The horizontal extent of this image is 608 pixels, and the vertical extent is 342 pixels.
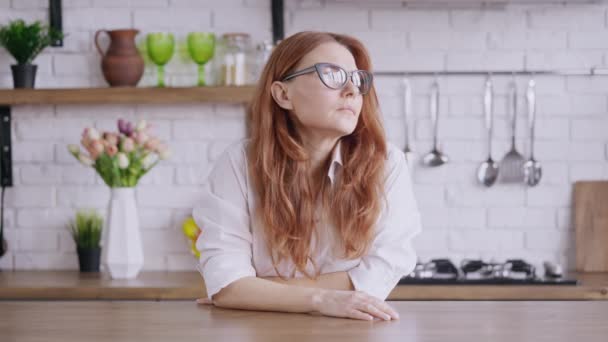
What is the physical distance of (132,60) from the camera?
3.30 metres

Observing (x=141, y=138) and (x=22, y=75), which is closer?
(x=141, y=138)

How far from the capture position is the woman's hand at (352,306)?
62.4 inches

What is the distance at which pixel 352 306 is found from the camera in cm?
161

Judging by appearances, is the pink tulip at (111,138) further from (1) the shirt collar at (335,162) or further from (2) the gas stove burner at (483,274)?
(1) the shirt collar at (335,162)

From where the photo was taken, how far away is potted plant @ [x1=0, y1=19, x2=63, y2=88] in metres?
3.27

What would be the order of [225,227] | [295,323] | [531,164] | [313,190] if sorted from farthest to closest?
[531,164]
[313,190]
[225,227]
[295,323]

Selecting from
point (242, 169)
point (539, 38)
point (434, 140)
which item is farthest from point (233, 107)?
point (242, 169)

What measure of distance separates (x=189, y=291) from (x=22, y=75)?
1094 millimetres

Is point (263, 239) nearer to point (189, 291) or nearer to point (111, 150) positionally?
point (189, 291)

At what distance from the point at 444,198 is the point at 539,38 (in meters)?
0.72

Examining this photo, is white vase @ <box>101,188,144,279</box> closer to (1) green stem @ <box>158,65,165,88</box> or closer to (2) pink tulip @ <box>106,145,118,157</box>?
(2) pink tulip @ <box>106,145,118,157</box>

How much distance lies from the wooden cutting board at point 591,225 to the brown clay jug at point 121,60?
5.80 feet

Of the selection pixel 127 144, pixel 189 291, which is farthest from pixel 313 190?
pixel 127 144

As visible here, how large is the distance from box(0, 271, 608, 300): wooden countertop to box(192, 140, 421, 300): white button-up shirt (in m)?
0.93
